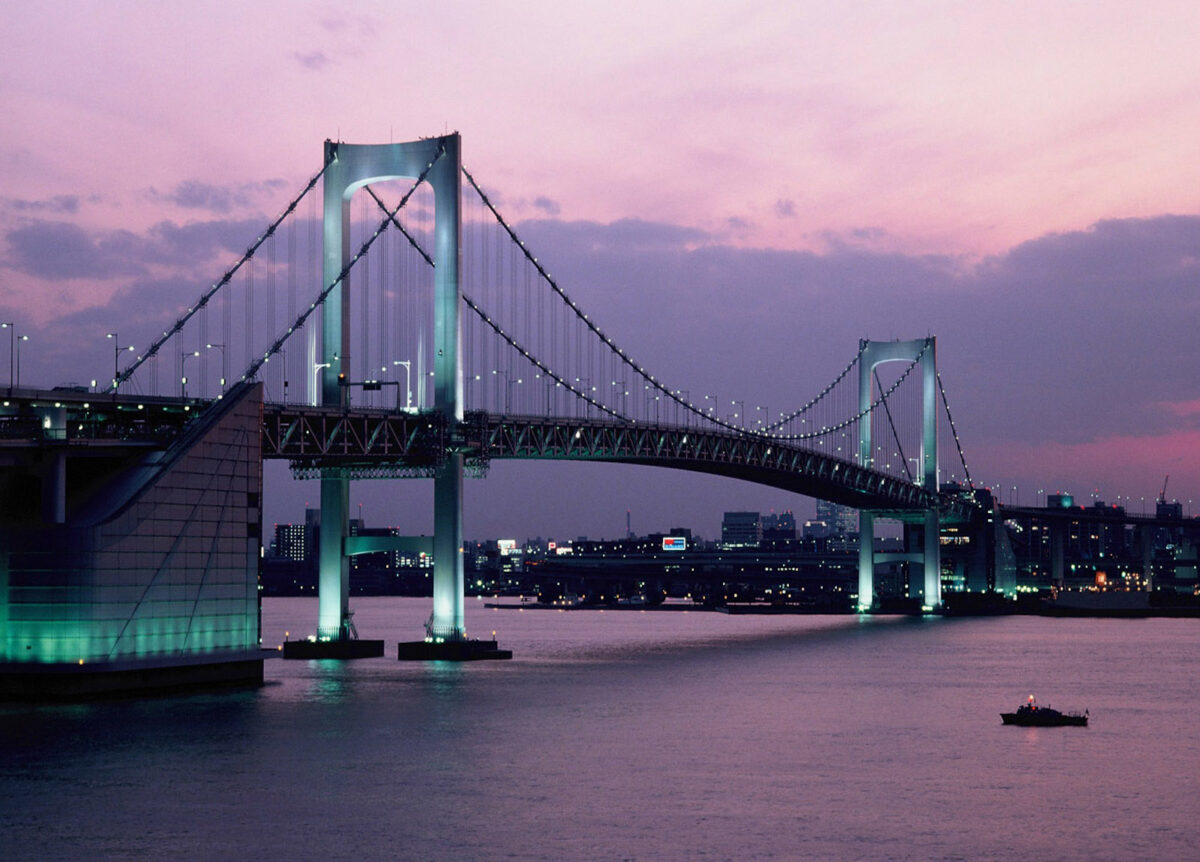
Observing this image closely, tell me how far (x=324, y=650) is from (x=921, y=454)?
7455 cm

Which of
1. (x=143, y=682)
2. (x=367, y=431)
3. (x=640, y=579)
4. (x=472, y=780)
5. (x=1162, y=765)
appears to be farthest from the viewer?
(x=640, y=579)

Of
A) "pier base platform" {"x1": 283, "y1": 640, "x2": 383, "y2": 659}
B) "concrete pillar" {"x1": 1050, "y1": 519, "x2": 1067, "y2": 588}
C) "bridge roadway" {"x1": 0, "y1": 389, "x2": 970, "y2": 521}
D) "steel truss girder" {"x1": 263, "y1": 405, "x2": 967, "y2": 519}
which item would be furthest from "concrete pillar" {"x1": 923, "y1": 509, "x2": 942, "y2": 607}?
"pier base platform" {"x1": 283, "y1": 640, "x2": 383, "y2": 659}

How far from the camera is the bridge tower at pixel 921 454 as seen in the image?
400ft

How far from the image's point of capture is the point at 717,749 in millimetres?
38438

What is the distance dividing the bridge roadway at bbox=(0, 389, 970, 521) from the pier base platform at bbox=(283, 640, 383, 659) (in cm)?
648

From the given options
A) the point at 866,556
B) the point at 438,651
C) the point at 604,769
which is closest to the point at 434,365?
the point at 438,651

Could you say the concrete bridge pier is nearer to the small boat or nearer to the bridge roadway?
the bridge roadway

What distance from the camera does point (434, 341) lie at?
2440 inches

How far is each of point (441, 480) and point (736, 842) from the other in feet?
116

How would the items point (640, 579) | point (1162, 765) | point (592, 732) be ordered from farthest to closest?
point (640, 579)
point (592, 732)
point (1162, 765)

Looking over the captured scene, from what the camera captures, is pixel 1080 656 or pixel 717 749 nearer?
pixel 717 749

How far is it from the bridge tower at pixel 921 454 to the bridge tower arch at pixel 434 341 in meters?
60.5

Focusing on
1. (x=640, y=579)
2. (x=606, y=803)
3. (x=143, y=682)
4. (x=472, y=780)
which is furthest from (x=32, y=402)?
(x=640, y=579)

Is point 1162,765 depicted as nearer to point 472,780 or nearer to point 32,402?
point 472,780
